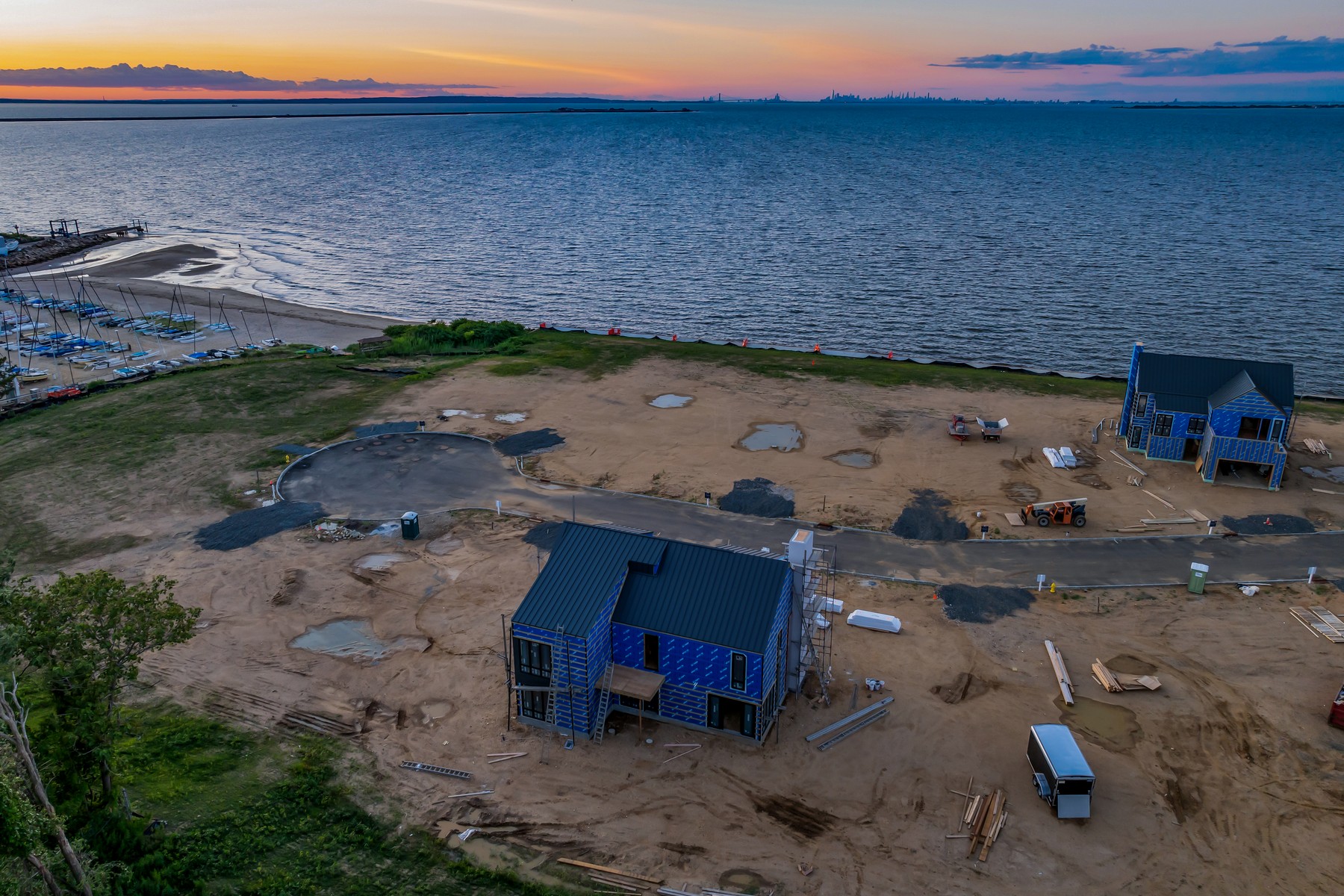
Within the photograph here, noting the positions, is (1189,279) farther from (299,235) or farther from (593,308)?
(299,235)

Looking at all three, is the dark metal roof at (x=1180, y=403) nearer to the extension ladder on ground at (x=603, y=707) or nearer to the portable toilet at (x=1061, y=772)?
the portable toilet at (x=1061, y=772)

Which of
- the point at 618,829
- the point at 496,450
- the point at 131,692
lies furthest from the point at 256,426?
the point at 618,829

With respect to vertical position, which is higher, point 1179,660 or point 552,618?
point 552,618

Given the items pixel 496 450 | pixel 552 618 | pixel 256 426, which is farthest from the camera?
pixel 256 426

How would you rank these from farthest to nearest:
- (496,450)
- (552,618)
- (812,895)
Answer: (496,450) < (552,618) < (812,895)

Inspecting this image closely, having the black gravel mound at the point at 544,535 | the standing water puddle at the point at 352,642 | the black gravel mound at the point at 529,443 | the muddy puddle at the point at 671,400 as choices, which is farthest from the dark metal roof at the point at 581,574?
the muddy puddle at the point at 671,400

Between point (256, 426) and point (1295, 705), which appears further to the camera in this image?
point (256, 426)
